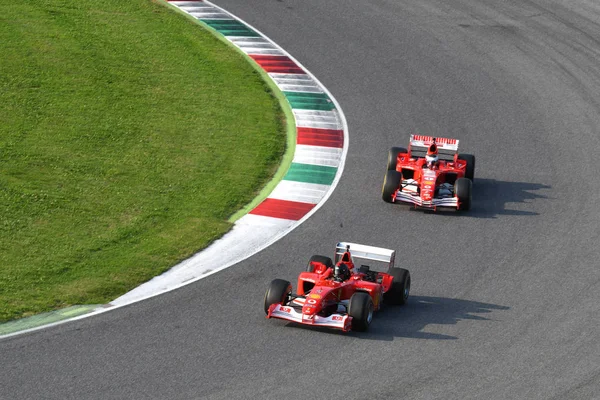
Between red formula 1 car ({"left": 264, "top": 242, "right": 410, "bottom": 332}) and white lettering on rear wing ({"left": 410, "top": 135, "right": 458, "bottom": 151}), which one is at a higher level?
white lettering on rear wing ({"left": 410, "top": 135, "right": 458, "bottom": 151})

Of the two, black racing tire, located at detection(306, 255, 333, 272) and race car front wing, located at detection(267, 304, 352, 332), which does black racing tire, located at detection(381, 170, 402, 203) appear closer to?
black racing tire, located at detection(306, 255, 333, 272)

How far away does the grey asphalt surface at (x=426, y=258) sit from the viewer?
15.8m

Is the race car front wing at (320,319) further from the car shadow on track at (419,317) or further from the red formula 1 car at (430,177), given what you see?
the red formula 1 car at (430,177)

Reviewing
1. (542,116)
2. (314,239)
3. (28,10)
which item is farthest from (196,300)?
(28,10)

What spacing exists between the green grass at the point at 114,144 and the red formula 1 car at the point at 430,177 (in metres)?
3.22

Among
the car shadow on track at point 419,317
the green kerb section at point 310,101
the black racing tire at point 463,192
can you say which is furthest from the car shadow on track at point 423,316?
the green kerb section at point 310,101

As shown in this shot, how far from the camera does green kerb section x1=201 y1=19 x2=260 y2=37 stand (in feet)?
111

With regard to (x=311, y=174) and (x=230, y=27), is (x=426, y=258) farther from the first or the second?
(x=230, y=27)

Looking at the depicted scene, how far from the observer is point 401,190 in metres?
23.6

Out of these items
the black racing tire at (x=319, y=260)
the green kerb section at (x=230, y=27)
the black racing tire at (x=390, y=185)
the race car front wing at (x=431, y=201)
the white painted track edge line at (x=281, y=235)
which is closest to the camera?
the white painted track edge line at (x=281, y=235)

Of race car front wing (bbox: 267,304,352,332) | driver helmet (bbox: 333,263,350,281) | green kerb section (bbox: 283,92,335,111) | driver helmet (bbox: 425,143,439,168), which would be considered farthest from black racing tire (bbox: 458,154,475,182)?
race car front wing (bbox: 267,304,352,332)

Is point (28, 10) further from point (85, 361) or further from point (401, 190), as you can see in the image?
point (85, 361)

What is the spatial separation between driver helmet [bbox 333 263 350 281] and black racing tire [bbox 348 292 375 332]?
28.7 inches

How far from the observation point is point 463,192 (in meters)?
23.0
